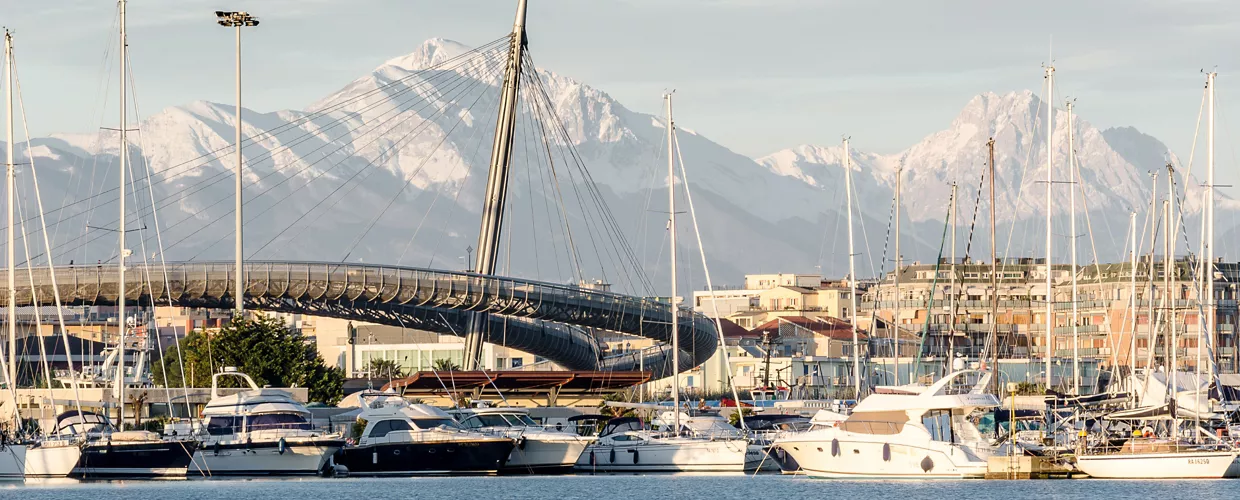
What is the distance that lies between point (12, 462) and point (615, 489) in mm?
19725

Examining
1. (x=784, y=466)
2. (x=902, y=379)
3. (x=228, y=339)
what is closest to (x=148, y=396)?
(x=228, y=339)

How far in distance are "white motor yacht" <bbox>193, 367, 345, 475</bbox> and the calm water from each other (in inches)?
24.3

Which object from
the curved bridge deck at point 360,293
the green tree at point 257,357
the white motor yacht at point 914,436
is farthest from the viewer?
the curved bridge deck at point 360,293

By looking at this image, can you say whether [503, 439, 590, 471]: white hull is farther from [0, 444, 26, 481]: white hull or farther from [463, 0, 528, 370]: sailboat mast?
[463, 0, 528, 370]: sailboat mast

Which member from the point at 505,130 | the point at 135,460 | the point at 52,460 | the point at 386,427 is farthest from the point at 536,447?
the point at 505,130

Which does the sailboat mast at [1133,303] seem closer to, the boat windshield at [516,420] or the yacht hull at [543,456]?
the yacht hull at [543,456]

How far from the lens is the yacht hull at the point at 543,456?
6894 centimetres

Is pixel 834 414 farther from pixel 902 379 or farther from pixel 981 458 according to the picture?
pixel 902 379

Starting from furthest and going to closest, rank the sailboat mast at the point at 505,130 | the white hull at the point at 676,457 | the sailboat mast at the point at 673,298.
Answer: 1. the sailboat mast at the point at 505,130
2. the sailboat mast at the point at 673,298
3. the white hull at the point at 676,457

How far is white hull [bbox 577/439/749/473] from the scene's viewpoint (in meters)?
70.4

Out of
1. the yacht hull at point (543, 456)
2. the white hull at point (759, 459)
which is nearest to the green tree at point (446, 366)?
the yacht hull at point (543, 456)

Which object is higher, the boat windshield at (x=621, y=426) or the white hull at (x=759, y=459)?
the boat windshield at (x=621, y=426)

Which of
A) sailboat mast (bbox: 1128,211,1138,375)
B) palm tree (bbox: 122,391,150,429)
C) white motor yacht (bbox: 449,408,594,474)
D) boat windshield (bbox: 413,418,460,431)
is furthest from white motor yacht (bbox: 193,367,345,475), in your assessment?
sailboat mast (bbox: 1128,211,1138,375)

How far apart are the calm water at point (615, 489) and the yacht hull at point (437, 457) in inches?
39.2
